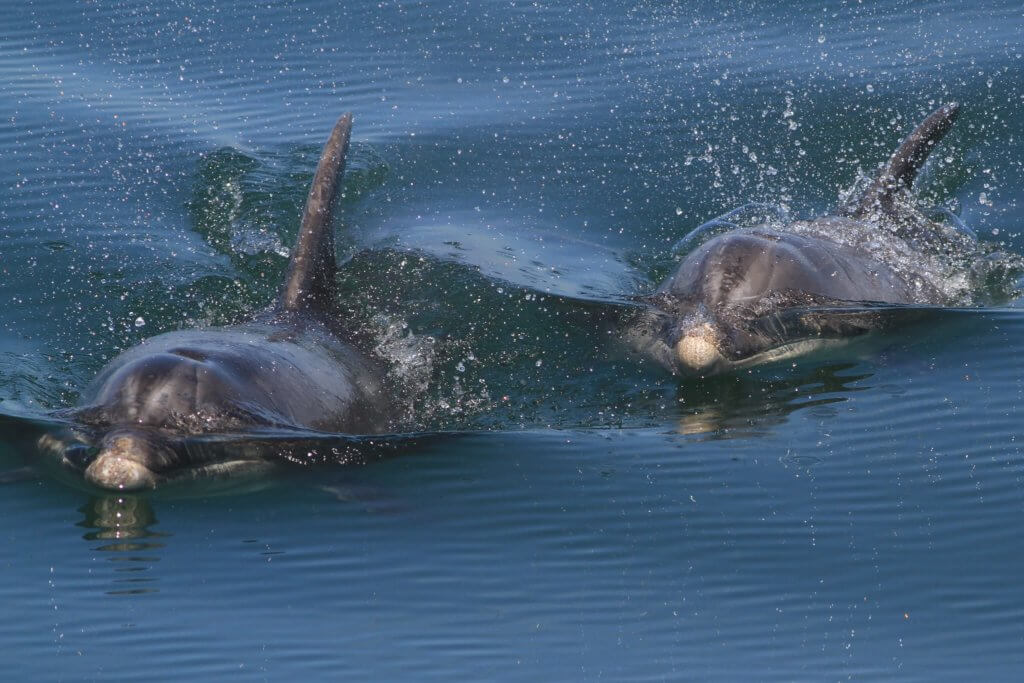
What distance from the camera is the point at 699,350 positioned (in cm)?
1238

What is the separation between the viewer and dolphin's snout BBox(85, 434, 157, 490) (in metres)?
9.87

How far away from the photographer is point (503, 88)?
2083cm

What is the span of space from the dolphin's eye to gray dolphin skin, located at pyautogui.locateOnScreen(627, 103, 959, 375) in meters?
4.40

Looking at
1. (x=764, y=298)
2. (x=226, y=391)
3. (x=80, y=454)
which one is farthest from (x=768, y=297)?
(x=80, y=454)

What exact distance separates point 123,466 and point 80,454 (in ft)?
1.63

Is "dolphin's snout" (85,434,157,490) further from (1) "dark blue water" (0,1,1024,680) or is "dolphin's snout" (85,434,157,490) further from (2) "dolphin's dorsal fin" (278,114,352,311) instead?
(2) "dolphin's dorsal fin" (278,114,352,311)

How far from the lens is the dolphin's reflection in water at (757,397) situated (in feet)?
38.1

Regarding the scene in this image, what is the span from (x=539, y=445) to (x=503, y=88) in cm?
1030

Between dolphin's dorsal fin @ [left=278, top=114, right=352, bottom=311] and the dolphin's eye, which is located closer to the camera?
the dolphin's eye

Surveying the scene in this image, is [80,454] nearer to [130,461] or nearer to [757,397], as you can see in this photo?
[130,461]

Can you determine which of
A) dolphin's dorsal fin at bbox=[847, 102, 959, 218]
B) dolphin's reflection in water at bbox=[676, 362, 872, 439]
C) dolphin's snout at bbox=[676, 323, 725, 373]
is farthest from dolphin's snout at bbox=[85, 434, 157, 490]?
dolphin's dorsal fin at bbox=[847, 102, 959, 218]

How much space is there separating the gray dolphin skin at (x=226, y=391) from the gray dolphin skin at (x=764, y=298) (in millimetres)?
2281

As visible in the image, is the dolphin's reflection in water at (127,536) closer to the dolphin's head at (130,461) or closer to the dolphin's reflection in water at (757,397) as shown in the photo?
the dolphin's head at (130,461)

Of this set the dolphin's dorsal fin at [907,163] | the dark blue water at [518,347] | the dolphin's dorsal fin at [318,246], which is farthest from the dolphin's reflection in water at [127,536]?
the dolphin's dorsal fin at [907,163]
